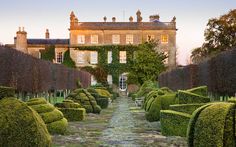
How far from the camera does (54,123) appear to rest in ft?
53.8

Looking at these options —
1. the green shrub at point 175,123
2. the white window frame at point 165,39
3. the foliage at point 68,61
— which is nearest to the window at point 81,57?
the foliage at point 68,61

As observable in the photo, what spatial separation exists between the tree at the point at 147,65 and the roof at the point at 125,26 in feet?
43.6

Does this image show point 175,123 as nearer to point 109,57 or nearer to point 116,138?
point 116,138

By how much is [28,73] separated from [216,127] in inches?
745

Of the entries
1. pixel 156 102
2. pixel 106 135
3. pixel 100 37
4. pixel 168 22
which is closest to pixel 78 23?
pixel 100 37

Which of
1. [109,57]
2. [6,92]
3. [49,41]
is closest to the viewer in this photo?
[6,92]

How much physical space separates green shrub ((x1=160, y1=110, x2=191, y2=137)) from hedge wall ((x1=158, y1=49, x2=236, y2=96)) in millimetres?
7426

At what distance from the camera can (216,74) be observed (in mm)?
25688

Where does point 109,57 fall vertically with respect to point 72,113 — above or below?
above

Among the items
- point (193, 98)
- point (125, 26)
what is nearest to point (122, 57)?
point (125, 26)

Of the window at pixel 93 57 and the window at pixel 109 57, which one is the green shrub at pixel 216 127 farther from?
the window at pixel 93 57

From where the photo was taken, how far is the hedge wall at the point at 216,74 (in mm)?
23087

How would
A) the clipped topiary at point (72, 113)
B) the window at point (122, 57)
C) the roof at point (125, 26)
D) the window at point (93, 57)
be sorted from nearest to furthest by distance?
the clipped topiary at point (72, 113), the window at point (93, 57), the window at point (122, 57), the roof at point (125, 26)

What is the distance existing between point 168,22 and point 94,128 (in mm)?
58981
